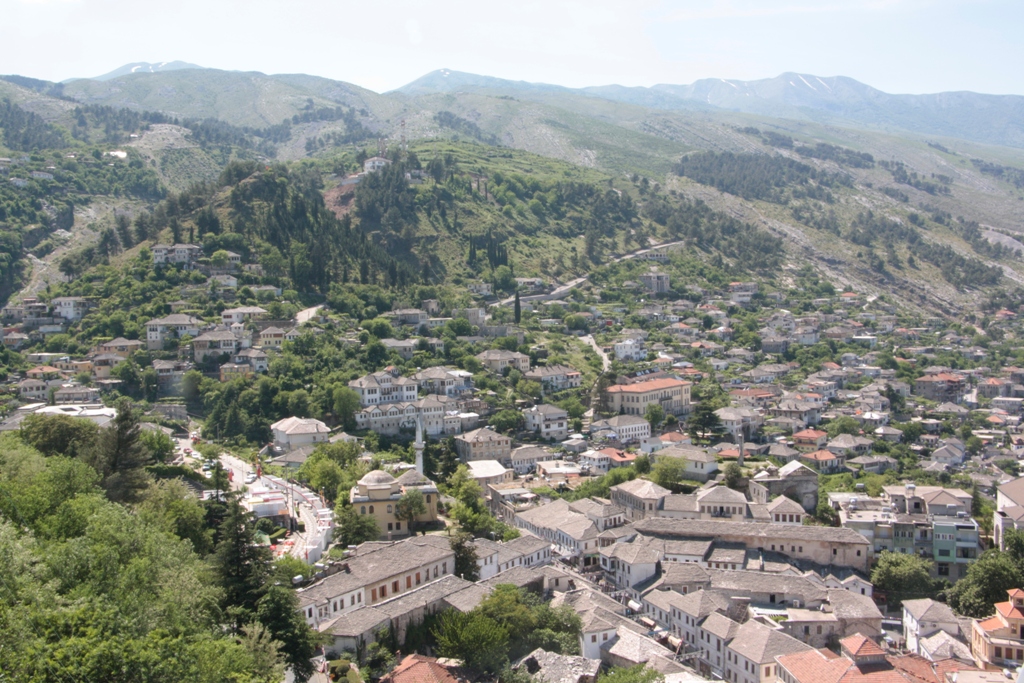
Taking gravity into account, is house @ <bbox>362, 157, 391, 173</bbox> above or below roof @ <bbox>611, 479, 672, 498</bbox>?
above

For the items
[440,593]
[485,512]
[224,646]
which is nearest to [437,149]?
[485,512]

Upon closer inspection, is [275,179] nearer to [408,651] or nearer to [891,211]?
[408,651]

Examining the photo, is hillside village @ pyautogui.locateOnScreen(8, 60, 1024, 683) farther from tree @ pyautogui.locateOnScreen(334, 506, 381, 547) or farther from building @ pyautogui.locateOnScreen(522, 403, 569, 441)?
building @ pyautogui.locateOnScreen(522, 403, 569, 441)

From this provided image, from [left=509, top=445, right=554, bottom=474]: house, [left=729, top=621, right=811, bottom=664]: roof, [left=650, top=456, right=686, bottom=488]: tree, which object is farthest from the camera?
[left=509, top=445, right=554, bottom=474]: house

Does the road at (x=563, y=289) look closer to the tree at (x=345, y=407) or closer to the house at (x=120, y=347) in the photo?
the tree at (x=345, y=407)

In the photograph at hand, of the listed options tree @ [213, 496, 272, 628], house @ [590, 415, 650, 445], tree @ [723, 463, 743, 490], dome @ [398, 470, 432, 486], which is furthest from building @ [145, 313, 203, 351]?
tree @ [213, 496, 272, 628]

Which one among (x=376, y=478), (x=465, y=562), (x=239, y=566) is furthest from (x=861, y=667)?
(x=239, y=566)
